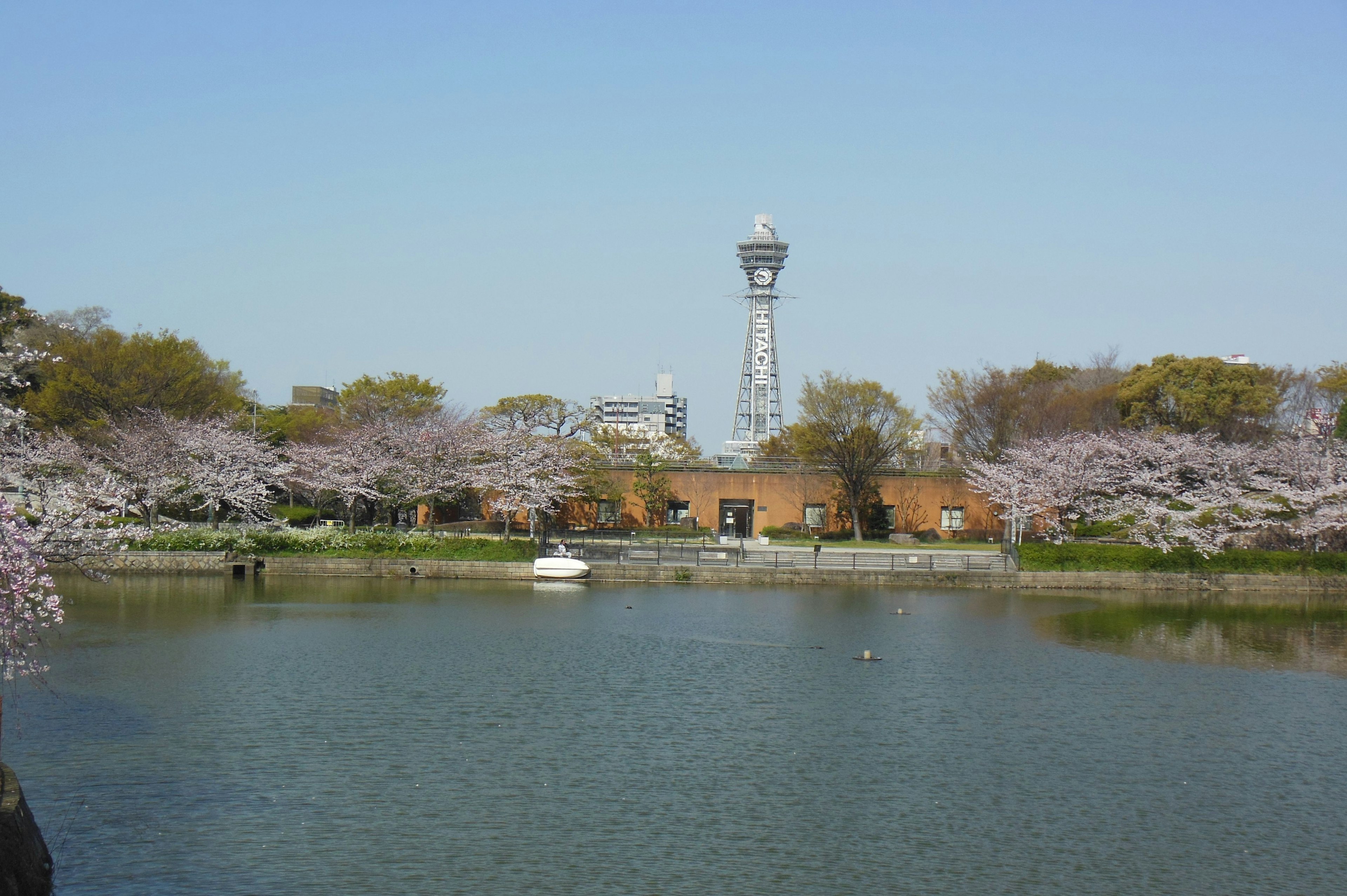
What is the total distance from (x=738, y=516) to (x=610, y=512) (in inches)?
274

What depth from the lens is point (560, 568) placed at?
134 ft

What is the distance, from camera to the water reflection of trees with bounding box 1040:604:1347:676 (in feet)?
89.5

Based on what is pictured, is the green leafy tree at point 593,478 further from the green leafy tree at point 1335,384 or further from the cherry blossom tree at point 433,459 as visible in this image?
the green leafy tree at point 1335,384

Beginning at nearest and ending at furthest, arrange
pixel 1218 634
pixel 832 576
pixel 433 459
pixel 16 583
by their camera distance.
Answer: pixel 16 583 → pixel 1218 634 → pixel 832 576 → pixel 433 459

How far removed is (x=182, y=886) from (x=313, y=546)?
31.5 meters

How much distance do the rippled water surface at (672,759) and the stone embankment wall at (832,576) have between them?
1069 cm

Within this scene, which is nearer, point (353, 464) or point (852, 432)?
point (353, 464)

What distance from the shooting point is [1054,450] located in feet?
152

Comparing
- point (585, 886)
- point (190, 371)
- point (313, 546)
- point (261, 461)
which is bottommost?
point (585, 886)

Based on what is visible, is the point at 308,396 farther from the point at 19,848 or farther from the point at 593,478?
the point at 19,848

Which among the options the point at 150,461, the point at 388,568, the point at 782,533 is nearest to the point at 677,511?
the point at 782,533

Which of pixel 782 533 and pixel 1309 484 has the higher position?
pixel 1309 484

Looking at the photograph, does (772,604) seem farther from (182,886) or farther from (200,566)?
(182,886)

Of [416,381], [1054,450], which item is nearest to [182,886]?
[1054,450]
